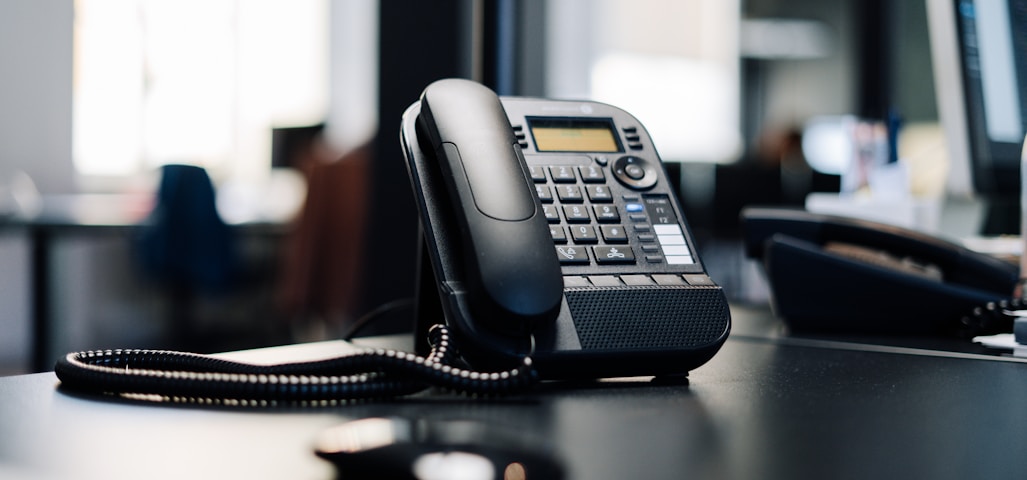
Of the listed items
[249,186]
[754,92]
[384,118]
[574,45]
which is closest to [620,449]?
[384,118]

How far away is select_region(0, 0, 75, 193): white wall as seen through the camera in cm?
428

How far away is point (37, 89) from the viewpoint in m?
4.35

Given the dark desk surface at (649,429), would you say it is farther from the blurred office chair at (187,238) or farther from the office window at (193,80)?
the office window at (193,80)


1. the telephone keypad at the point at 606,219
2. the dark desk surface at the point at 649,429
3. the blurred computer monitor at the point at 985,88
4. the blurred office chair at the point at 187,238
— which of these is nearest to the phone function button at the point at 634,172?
the telephone keypad at the point at 606,219

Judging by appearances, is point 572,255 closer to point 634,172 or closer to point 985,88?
point 634,172

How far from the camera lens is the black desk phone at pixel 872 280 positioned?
738 mm

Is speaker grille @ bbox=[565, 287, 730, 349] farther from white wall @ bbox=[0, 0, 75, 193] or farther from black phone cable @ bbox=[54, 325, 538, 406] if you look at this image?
white wall @ bbox=[0, 0, 75, 193]

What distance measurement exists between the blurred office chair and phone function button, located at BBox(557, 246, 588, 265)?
3199 millimetres

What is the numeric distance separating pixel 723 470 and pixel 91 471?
0.67 feet

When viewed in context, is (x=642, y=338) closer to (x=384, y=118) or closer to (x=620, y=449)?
(x=620, y=449)

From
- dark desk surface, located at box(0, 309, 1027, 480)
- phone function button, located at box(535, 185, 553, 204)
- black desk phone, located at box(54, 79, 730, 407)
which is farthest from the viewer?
phone function button, located at box(535, 185, 553, 204)

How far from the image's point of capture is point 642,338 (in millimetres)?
471

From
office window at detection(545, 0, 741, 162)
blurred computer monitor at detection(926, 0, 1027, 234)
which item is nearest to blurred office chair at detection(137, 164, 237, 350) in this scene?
office window at detection(545, 0, 741, 162)

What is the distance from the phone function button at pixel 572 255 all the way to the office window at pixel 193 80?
13.1 feet
